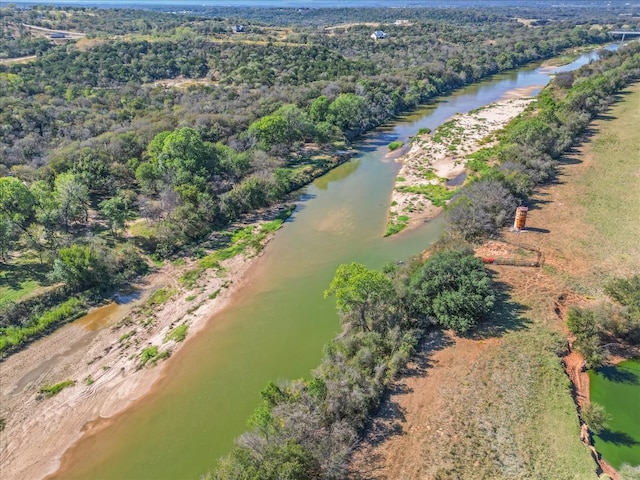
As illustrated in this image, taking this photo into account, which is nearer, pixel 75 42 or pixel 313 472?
pixel 313 472

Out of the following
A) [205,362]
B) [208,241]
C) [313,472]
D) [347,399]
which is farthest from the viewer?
[208,241]

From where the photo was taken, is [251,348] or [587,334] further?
[251,348]

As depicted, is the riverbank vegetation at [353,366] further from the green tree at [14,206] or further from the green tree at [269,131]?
the green tree at [269,131]

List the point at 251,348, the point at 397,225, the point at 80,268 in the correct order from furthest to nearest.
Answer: the point at 397,225
the point at 80,268
the point at 251,348

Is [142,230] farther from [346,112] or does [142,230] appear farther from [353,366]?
[346,112]

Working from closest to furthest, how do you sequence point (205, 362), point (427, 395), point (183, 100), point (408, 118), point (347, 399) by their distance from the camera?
point (347, 399) < point (427, 395) < point (205, 362) < point (183, 100) < point (408, 118)

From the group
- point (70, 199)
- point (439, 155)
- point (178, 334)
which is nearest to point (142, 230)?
point (70, 199)

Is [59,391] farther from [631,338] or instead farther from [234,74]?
[234,74]

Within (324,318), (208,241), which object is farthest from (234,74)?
(324,318)
